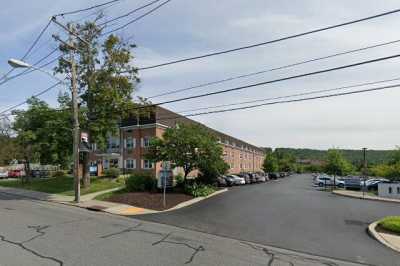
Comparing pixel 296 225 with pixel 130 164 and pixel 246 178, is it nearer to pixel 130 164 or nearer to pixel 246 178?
pixel 130 164

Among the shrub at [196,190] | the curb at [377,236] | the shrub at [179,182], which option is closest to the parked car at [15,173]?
the shrub at [179,182]

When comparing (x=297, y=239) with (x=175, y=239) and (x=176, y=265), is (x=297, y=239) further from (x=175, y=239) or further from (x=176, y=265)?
(x=176, y=265)

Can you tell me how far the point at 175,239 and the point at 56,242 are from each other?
3.55 m

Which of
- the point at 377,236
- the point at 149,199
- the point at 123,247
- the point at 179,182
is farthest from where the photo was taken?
the point at 179,182

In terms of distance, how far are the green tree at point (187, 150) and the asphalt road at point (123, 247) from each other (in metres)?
13.9

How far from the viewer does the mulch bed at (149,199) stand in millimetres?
21500

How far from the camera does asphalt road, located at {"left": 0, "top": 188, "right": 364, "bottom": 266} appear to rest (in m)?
8.66

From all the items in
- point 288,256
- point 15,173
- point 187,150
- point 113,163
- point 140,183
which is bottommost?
point 288,256

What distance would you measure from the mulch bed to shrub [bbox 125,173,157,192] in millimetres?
2643

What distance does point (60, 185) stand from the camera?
32.5m

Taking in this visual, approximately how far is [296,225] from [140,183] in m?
14.7

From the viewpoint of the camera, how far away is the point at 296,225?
1570 cm

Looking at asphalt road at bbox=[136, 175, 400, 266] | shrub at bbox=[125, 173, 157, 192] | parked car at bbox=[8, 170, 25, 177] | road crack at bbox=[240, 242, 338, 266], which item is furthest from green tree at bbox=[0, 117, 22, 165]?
road crack at bbox=[240, 242, 338, 266]

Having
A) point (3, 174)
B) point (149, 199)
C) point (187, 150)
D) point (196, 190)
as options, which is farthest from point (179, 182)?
point (3, 174)
